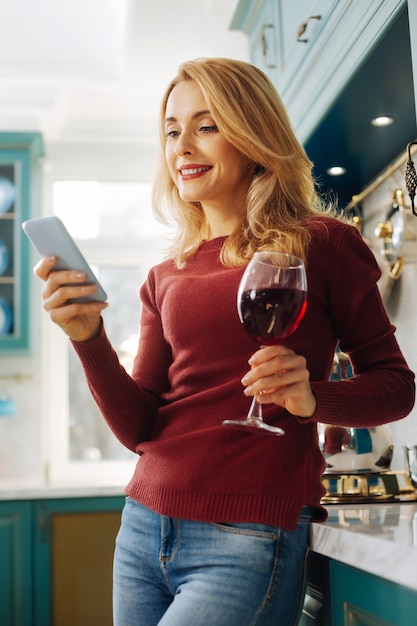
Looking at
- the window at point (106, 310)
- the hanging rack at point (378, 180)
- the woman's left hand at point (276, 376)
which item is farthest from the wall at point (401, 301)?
the window at point (106, 310)

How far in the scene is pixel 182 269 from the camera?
4.26 ft

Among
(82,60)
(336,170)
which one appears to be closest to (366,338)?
(336,170)

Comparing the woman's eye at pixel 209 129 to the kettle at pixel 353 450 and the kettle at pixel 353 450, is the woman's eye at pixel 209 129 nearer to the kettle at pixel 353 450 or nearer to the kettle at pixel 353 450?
the kettle at pixel 353 450

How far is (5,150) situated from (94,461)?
159 centimetres

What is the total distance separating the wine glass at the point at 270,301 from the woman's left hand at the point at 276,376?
30 millimetres

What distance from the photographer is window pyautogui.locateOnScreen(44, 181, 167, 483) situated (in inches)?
158

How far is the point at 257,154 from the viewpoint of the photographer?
4.12 feet

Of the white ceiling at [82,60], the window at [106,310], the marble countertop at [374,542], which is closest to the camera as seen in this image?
the marble countertop at [374,542]

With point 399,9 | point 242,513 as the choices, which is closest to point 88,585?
point 242,513

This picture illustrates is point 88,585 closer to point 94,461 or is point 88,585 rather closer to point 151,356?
point 94,461

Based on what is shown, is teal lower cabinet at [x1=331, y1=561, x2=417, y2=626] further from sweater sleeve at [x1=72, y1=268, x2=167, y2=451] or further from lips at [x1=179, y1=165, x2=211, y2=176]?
lips at [x1=179, y1=165, x2=211, y2=176]

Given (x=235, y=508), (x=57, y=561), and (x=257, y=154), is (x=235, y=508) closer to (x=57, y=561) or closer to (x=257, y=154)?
(x=257, y=154)

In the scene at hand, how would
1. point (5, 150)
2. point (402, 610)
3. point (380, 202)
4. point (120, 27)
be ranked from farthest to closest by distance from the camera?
point (5, 150) → point (120, 27) → point (380, 202) → point (402, 610)

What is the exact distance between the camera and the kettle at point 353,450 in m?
1.56
